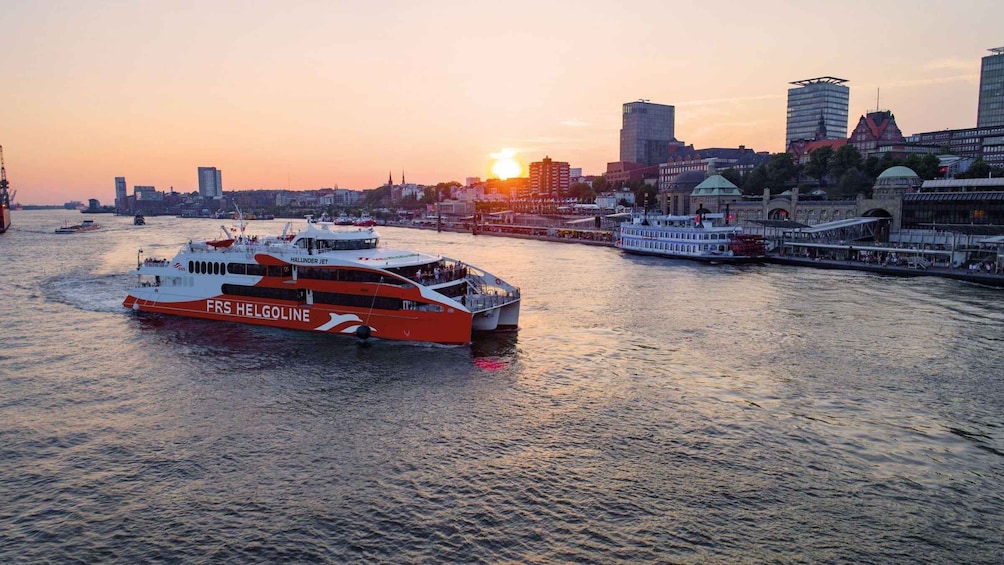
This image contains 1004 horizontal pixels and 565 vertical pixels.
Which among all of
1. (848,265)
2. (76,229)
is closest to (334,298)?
(848,265)

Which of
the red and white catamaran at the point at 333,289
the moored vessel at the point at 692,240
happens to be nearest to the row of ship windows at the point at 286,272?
the red and white catamaran at the point at 333,289

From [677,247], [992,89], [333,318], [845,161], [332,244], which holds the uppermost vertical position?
[992,89]

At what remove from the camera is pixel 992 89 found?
631 ft

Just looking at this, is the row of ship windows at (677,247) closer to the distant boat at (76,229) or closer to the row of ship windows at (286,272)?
the row of ship windows at (286,272)

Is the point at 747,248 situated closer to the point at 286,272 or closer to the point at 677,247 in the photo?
the point at 677,247

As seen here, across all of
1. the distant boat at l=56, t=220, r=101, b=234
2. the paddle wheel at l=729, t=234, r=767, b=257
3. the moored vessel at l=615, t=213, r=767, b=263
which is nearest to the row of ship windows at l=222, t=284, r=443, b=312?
the moored vessel at l=615, t=213, r=767, b=263

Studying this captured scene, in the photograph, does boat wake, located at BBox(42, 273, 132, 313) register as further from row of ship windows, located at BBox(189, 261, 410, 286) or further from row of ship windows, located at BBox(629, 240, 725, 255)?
row of ship windows, located at BBox(629, 240, 725, 255)

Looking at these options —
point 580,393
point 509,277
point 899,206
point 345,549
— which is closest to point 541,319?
point 580,393

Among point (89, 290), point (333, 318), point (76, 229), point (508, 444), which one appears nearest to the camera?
point (508, 444)

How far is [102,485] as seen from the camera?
2039 cm

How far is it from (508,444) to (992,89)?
229757 millimetres

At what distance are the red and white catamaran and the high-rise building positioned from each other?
211153 millimetres

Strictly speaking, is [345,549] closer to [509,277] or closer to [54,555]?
[54,555]

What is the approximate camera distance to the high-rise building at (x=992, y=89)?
190m
